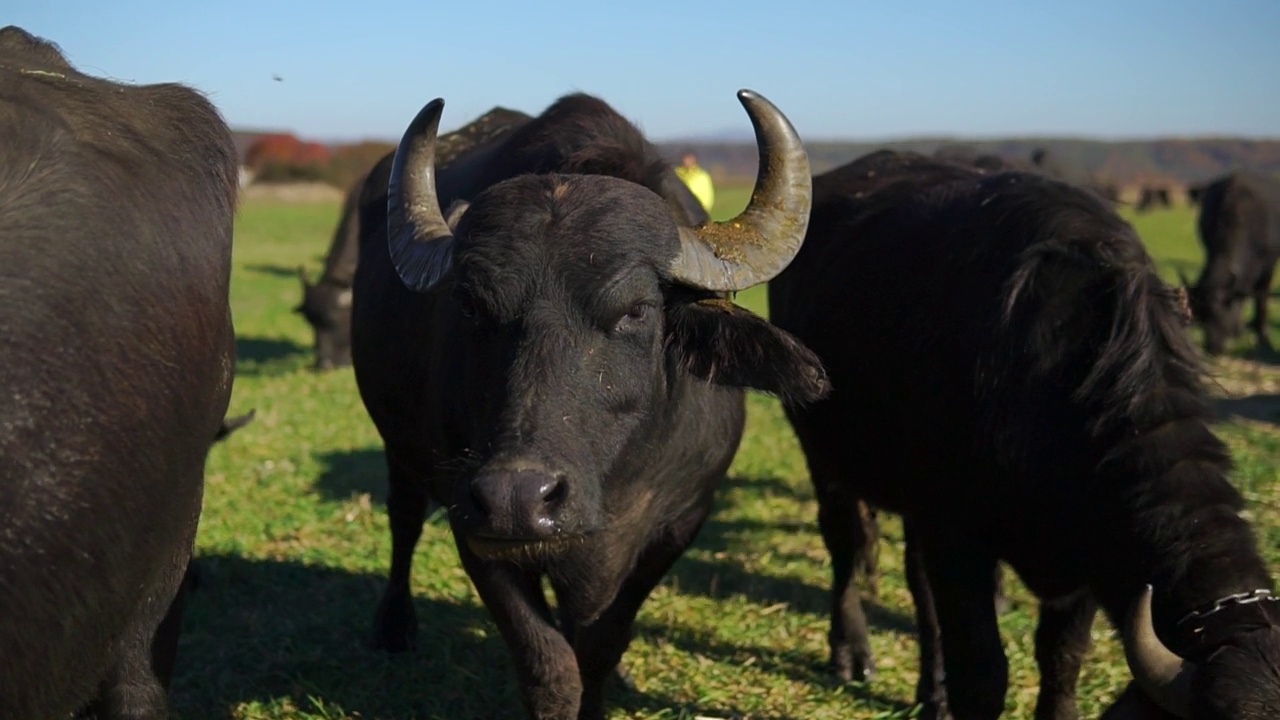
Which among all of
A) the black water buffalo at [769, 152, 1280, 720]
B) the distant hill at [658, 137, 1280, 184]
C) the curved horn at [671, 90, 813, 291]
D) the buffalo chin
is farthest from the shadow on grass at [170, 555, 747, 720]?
the distant hill at [658, 137, 1280, 184]

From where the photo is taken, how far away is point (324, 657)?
18.3 ft

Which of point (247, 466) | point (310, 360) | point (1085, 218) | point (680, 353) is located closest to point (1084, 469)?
point (1085, 218)

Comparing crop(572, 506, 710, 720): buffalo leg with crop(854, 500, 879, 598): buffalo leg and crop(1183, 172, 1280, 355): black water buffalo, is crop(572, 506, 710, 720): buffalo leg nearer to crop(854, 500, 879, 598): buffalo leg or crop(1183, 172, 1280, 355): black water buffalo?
crop(854, 500, 879, 598): buffalo leg

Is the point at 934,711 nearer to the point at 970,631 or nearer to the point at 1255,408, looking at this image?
the point at 970,631

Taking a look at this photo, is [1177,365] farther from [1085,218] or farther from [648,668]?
[648,668]

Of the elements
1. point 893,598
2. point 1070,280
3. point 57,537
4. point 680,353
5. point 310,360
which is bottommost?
point 310,360

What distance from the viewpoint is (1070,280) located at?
166 inches

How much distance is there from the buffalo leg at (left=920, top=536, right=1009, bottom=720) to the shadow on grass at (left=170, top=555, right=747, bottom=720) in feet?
4.06

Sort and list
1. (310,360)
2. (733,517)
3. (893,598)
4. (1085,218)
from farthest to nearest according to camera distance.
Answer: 1. (310,360)
2. (733,517)
3. (893,598)
4. (1085,218)

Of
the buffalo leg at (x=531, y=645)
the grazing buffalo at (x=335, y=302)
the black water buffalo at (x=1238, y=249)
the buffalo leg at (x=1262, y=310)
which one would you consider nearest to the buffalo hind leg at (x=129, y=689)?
the buffalo leg at (x=531, y=645)

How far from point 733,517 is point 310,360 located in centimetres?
987

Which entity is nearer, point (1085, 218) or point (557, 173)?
point (557, 173)

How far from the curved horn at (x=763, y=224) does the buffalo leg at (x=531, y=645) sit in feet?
4.02

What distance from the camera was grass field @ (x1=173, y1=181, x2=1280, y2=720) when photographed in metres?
5.18
